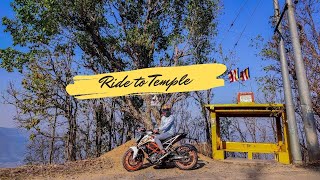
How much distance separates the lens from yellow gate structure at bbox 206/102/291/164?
10086 millimetres

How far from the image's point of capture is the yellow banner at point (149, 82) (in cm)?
878

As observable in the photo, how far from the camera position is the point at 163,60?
617 inches

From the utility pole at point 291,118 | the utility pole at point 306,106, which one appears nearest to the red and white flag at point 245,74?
the utility pole at point 291,118

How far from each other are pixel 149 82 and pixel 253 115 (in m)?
4.60

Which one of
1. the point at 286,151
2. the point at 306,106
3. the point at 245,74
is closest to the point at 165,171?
the point at 306,106

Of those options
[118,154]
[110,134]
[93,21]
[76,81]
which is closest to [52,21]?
[93,21]

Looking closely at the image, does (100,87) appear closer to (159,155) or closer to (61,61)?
(159,155)

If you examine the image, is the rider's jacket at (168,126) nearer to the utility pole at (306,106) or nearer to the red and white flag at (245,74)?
the utility pole at (306,106)

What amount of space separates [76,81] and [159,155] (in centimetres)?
337

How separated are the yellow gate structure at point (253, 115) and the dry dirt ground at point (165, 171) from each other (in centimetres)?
132

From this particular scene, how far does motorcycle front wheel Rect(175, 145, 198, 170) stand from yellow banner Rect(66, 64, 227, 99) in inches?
67.5

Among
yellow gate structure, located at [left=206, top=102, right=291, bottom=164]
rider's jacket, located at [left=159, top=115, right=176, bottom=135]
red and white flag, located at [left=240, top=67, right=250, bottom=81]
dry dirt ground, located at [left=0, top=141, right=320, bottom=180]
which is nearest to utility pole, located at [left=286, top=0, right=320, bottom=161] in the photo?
dry dirt ground, located at [left=0, top=141, right=320, bottom=180]

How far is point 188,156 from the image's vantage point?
27.1ft

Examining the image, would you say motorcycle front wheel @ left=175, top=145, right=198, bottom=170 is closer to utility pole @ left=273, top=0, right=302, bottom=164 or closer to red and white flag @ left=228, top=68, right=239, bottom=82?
utility pole @ left=273, top=0, right=302, bottom=164
